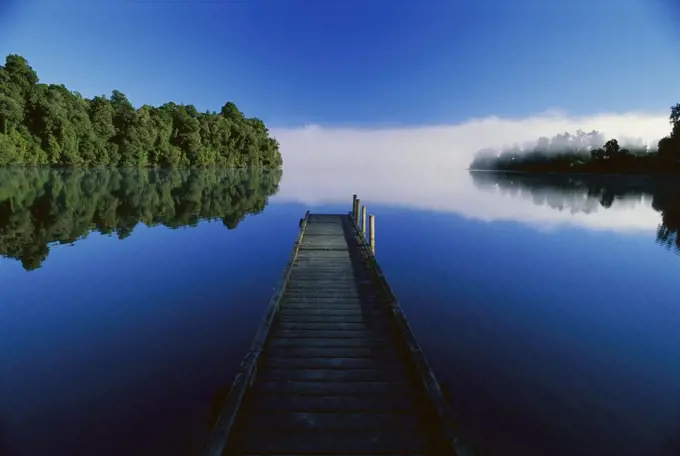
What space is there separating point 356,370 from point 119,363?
5.63 metres

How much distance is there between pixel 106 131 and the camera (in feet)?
252

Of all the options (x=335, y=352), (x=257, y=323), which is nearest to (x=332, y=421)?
(x=335, y=352)

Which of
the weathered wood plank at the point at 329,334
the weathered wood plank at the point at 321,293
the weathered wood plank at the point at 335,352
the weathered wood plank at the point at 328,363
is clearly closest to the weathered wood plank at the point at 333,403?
the weathered wood plank at the point at 328,363

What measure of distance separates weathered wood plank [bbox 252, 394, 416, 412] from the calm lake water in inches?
61.8

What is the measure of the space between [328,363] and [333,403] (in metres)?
1.25

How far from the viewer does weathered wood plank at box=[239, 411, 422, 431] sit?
196 inches

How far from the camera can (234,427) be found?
15.9 ft

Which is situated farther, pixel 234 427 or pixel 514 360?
pixel 514 360

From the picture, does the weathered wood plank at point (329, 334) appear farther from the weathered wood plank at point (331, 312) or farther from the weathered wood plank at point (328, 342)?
the weathered wood plank at point (331, 312)

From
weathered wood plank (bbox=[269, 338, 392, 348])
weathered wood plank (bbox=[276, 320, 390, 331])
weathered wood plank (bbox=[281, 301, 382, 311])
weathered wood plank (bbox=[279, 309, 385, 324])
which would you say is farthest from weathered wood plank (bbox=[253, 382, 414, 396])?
weathered wood plank (bbox=[281, 301, 382, 311])

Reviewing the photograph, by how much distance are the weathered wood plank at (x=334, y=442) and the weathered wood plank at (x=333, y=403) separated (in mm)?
479

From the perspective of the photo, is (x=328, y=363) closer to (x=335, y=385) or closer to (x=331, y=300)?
(x=335, y=385)

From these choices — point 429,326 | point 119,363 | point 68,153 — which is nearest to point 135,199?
point 119,363

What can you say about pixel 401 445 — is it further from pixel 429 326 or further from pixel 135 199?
Result: pixel 135 199
